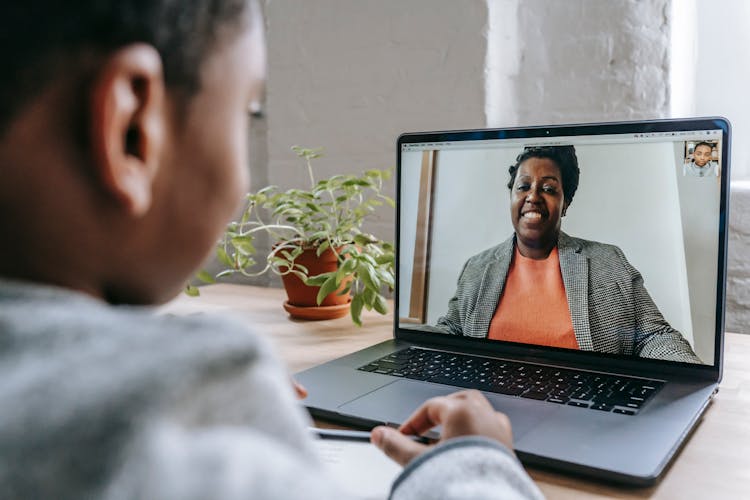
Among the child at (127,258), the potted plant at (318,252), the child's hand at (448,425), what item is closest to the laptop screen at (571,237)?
the potted plant at (318,252)

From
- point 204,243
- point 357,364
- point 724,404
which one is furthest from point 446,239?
point 204,243

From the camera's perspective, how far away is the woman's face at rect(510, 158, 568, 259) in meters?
0.76

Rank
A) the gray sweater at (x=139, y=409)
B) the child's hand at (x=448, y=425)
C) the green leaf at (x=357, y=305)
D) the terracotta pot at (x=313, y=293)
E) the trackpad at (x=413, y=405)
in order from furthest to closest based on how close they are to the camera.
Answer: the terracotta pot at (x=313, y=293) → the green leaf at (x=357, y=305) → the trackpad at (x=413, y=405) → the child's hand at (x=448, y=425) → the gray sweater at (x=139, y=409)

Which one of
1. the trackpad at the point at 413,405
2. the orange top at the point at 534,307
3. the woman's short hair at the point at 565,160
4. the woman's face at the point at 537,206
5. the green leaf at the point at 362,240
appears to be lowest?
the trackpad at the point at 413,405

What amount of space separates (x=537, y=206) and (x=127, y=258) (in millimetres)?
568

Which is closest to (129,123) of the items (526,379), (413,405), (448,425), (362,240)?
(448,425)

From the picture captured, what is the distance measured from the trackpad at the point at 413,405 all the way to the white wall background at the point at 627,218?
8.3 inches

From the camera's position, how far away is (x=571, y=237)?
0.74 meters

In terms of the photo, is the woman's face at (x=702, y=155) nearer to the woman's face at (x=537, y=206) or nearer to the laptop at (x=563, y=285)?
the laptop at (x=563, y=285)

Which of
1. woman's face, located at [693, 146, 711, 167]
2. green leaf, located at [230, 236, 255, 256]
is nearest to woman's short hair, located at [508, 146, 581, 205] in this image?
woman's face, located at [693, 146, 711, 167]

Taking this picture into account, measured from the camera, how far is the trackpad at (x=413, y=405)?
55cm

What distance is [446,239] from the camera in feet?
2.77

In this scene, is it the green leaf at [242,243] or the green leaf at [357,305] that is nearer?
the green leaf at [357,305]

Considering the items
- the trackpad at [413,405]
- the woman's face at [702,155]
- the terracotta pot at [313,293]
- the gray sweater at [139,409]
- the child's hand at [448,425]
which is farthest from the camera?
the terracotta pot at [313,293]
